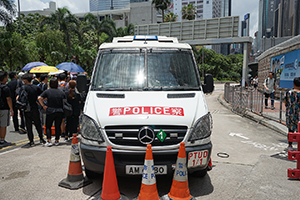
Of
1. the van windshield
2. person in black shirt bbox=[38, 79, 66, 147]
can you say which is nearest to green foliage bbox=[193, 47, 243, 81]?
person in black shirt bbox=[38, 79, 66, 147]

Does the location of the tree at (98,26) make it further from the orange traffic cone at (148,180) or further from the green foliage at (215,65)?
the orange traffic cone at (148,180)

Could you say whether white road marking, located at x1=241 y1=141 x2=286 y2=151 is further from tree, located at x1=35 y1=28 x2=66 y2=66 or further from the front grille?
tree, located at x1=35 y1=28 x2=66 y2=66

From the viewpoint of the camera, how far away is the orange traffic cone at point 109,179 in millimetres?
3486

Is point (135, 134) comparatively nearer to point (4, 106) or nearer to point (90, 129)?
point (90, 129)

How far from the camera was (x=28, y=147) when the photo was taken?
22.4ft

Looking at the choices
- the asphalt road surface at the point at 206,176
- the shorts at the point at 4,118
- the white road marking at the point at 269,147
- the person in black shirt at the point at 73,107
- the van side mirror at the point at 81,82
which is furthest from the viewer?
the person in black shirt at the point at 73,107

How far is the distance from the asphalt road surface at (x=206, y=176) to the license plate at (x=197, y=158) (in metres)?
0.55

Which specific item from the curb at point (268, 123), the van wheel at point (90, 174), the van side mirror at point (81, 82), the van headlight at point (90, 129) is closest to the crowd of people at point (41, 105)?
the van side mirror at point (81, 82)

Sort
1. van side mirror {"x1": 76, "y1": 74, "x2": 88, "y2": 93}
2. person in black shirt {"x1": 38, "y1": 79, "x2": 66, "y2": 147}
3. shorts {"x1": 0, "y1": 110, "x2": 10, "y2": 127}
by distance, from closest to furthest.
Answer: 1. van side mirror {"x1": 76, "y1": 74, "x2": 88, "y2": 93}
2. person in black shirt {"x1": 38, "y1": 79, "x2": 66, "y2": 147}
3. shorts {"x1": 0, "y1": 110, "x2": 10, "y2": 127}

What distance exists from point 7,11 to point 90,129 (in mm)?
21733

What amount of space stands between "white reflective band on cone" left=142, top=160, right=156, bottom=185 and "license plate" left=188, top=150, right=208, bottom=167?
60 centimetres

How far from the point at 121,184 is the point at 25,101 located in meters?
3.73

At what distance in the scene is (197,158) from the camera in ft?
12.3

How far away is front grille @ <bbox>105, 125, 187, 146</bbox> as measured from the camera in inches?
142
